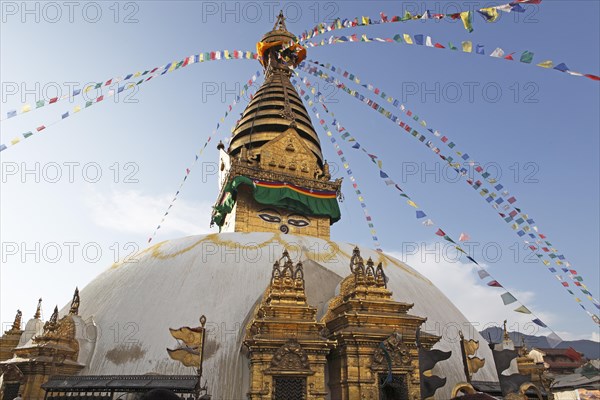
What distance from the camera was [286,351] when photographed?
348 inches

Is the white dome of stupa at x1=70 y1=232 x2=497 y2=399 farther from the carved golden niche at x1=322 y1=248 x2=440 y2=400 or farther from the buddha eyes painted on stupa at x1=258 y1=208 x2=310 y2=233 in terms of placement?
the buddha eyes painted on stupa at x1=258 y1=208 x2=310 y2=233

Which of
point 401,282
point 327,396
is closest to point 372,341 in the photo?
point 327,396

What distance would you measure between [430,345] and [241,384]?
4.61 metres

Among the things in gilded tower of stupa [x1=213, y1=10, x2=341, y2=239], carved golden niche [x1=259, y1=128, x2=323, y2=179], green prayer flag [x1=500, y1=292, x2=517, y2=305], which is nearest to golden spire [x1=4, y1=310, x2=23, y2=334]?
gilded tower of stupa [x1=213, y1=10, x2=341, y2=239]

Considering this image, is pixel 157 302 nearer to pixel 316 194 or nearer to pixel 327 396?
pixel 327 396

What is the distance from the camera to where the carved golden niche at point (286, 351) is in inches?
340

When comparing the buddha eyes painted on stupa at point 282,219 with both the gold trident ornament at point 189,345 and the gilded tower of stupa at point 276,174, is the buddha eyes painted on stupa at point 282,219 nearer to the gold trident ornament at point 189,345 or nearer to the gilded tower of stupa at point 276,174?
the gilded tower of stupa at point 276,174

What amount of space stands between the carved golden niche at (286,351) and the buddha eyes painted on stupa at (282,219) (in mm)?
9255

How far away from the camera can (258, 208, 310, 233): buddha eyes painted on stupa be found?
18719 millimetres

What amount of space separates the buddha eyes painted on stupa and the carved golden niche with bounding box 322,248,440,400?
8.97m

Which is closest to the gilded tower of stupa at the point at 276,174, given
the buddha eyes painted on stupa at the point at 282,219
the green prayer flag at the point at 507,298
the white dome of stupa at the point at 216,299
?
the buddha eyes painted on stupa at the point at 282,219

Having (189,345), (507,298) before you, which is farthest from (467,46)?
(189,345)

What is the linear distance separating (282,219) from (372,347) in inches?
Answer: 399

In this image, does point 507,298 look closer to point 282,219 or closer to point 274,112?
point 282,219
